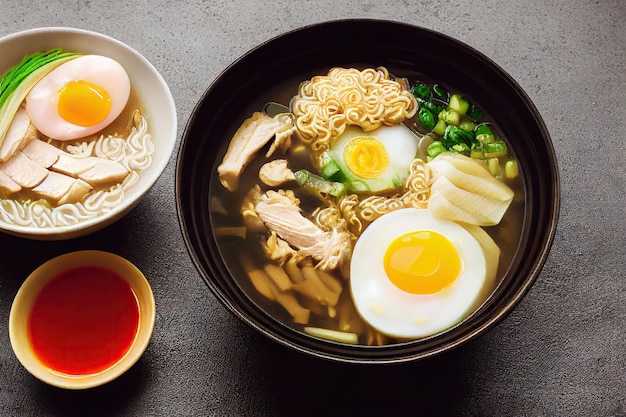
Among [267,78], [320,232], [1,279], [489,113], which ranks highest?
[489,113]

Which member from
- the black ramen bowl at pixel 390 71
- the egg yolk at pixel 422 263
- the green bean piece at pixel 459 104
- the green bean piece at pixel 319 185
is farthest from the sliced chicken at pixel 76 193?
the green bean piece at pixel 459 104

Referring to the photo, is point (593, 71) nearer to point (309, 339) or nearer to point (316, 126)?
point (316, 126)

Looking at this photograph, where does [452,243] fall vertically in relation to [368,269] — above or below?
above

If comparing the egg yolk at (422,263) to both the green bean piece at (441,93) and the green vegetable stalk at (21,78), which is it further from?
the green vegetable stalk at (21,78)

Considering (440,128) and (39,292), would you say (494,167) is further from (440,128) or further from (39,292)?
(39,292)

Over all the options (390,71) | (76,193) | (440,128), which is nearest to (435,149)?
(440,128)

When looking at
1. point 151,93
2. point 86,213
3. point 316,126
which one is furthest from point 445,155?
point 86,213

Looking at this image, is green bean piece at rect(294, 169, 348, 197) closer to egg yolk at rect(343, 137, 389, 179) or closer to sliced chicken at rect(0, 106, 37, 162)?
egg yolk at rect(343, 137, 389, 179)
